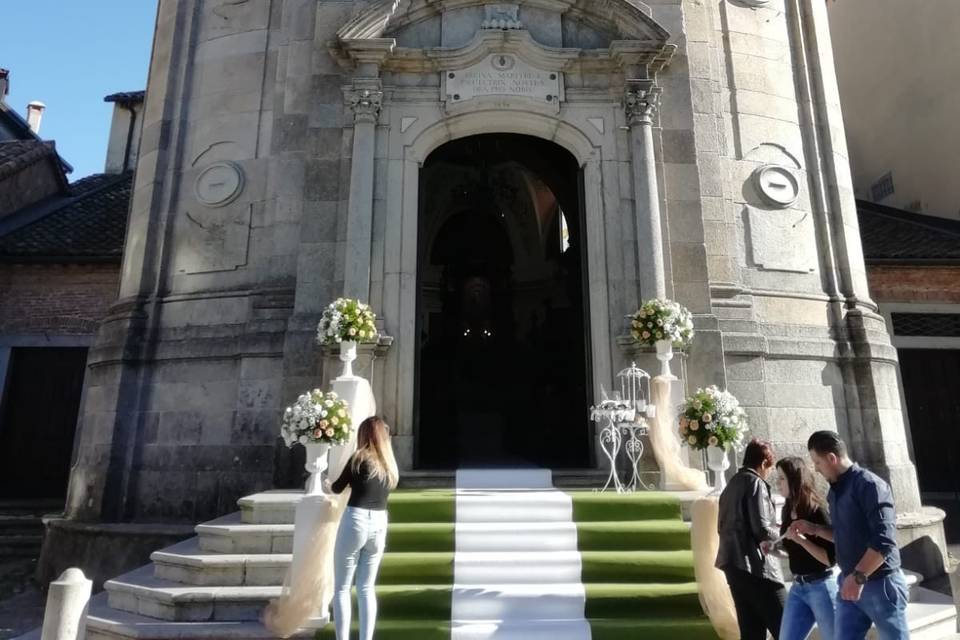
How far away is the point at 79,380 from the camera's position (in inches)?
511

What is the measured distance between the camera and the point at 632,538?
5.70m

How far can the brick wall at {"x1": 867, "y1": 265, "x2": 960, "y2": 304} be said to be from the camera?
39.5 feet

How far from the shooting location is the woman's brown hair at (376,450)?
436 cm

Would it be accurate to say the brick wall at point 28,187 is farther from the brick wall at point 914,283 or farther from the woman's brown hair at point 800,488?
the brick wall at point 914,283

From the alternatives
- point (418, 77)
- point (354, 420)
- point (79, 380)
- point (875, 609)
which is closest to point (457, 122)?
point (418, 77)

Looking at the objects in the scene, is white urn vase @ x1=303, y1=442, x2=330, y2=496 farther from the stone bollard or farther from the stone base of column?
the stone base of column

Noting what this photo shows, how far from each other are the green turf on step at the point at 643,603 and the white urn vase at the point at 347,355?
133 inches

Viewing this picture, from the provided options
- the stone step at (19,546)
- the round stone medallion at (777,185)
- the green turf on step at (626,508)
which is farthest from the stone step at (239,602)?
the round stone medallion at (777,185)

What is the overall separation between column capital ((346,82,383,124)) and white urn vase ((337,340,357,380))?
10.7ft

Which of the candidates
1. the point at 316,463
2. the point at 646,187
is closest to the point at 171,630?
the point at 316,463

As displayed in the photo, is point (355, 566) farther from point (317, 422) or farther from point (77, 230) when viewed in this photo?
point (77, 230)

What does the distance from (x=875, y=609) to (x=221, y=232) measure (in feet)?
29.2

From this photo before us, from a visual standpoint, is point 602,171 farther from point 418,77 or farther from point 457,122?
point 418,77

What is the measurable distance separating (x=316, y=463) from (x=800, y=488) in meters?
3.83
